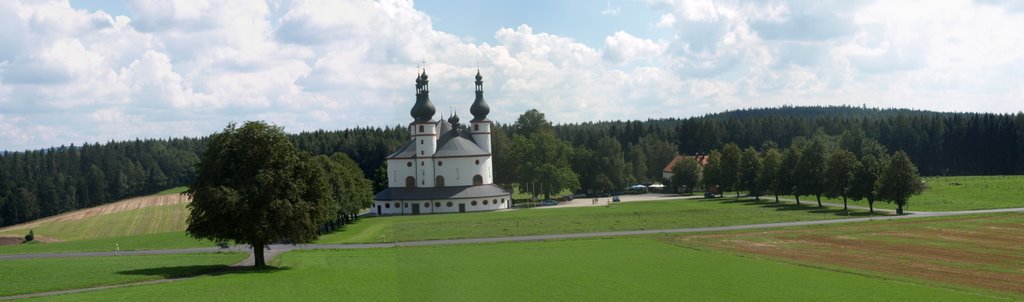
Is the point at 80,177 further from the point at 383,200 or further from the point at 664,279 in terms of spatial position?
the point at 664,279

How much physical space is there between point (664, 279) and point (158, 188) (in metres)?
175

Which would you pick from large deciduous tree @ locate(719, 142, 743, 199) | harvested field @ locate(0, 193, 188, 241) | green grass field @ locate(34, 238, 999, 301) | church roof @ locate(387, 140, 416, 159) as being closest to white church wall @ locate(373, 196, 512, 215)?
church roof @ locate(387, 140, 416, 159)

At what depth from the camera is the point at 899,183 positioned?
80500 millimetres

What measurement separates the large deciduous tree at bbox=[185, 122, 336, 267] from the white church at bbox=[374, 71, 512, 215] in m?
57.4

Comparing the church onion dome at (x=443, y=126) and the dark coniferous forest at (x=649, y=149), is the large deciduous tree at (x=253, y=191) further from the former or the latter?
the dark coniferous forest at (x=649, y=149)

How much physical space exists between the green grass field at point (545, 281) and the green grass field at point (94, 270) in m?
2.96

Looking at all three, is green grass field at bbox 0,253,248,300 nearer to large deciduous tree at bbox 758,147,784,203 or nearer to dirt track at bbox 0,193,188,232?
large deciduous tree at bbox 758,147,784,203

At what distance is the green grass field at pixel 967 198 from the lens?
3339 inches

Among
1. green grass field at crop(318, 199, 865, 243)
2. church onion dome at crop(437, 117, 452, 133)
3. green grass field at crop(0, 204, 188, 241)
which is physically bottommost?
green grass field at crop(318, 199, 865, 243)

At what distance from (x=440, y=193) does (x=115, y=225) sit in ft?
136

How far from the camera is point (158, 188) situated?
19238 centimetres

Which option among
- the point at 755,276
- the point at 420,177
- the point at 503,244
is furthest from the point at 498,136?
the point at 755,276

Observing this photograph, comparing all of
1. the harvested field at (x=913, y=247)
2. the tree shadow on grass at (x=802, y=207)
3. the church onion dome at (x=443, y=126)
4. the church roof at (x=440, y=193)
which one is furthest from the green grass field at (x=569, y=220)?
the church onion dome at (x=443, y=126)

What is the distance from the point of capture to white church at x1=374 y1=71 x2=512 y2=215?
347 feet
